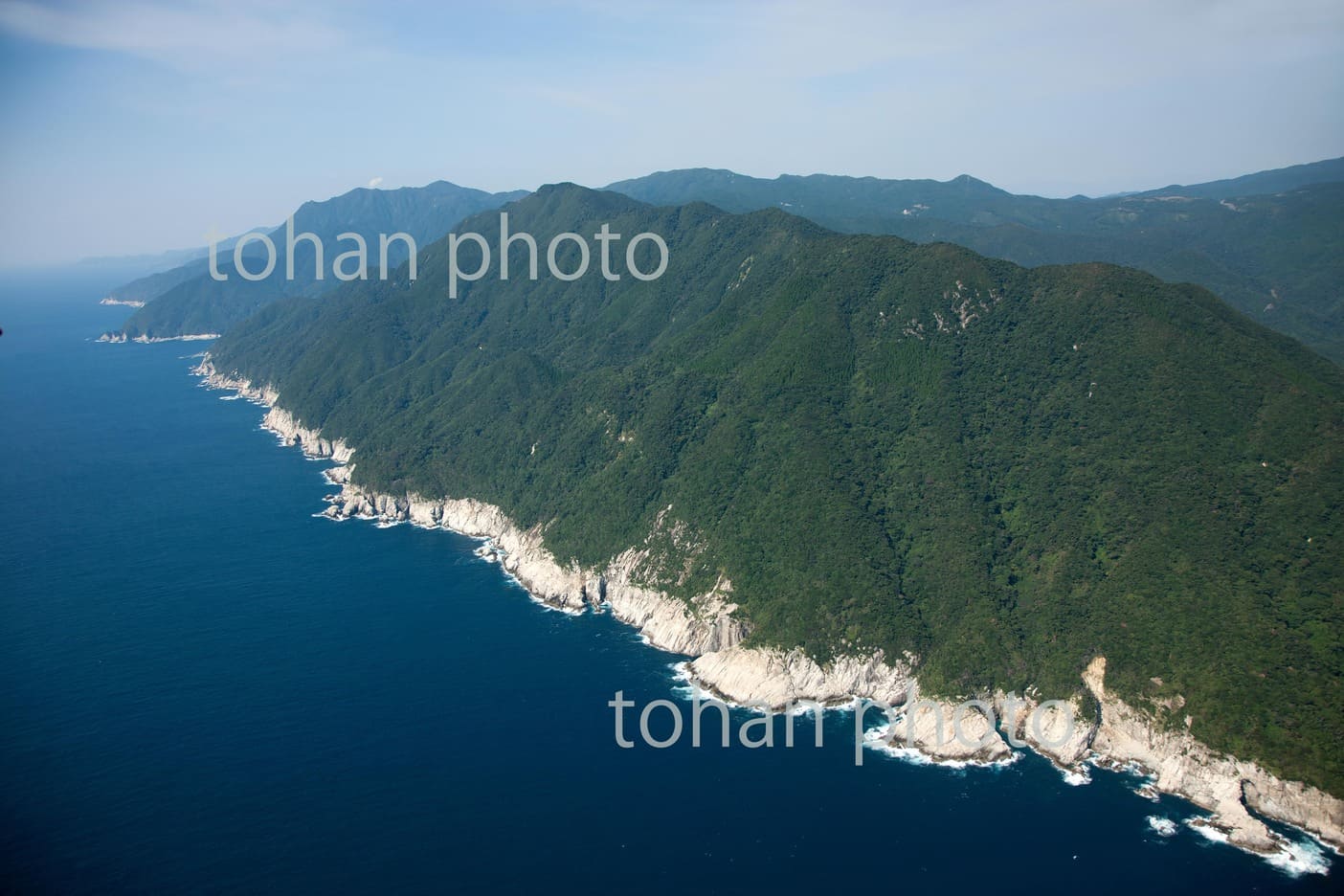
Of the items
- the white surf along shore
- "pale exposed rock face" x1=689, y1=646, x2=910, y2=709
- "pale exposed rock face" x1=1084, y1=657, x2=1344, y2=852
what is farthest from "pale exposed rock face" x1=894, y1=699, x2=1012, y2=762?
"pale exposed rock face" x1=1084, y1=657, x2=1344, y2=852

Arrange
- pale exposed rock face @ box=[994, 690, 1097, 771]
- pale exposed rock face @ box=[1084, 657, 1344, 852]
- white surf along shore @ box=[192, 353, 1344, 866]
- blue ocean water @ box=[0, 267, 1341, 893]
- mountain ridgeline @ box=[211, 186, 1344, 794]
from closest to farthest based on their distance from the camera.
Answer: blue ocean water @ box=[0, 267, 1341, 893] < pale exposed rock face @ box=[1084, 657, 1344, 852] < white surf along shore @ box=[192, 353, 1344, 866] < pale exposed rock face @ box=[994, 690, 1097, 771] < mountain ridgeline @ box=[211, 186, 1344, 794]

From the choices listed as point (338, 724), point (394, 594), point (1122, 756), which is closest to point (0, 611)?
point (394, 594)

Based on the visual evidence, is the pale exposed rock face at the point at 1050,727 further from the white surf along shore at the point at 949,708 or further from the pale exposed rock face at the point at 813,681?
the pale exposed rock face at the point at 813,681

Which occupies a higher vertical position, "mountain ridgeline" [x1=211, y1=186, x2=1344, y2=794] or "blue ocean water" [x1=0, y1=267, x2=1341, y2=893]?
"mountain ridgeline" [x1=211, y1=186, x2=1344, y2=794]

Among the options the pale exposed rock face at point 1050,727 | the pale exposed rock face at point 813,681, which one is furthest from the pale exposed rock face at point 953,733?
the pale exposed rock face at point 813,681

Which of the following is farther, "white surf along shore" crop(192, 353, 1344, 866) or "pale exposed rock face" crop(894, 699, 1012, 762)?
"pale exposed rock face" crop(894, 699, 1012, 762)

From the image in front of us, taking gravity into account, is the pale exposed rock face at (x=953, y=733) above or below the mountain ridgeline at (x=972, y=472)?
below

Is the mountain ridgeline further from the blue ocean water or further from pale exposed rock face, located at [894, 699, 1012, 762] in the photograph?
the blue ocean water
